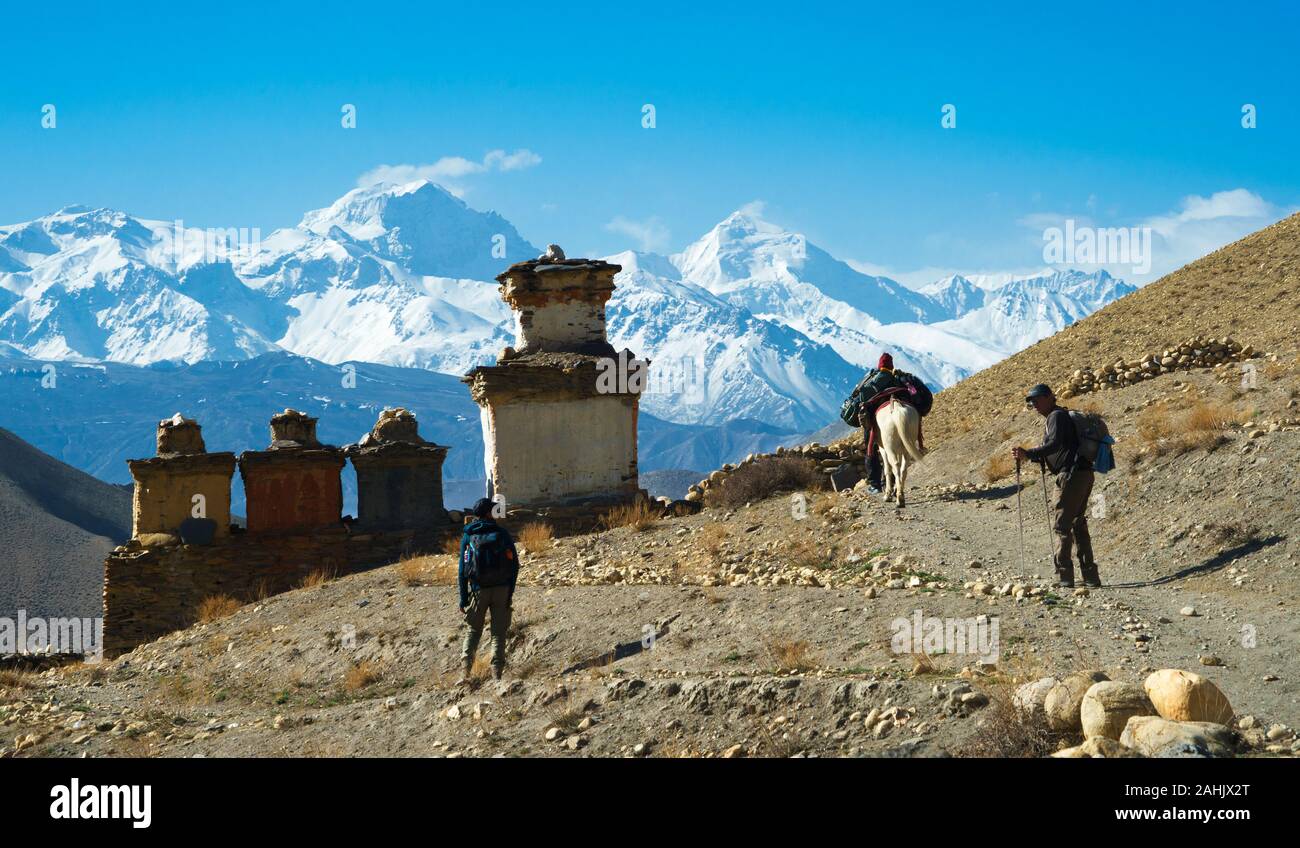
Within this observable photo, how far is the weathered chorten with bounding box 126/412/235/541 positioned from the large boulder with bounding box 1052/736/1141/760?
1721 cm

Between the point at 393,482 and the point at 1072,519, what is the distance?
12.9 metres

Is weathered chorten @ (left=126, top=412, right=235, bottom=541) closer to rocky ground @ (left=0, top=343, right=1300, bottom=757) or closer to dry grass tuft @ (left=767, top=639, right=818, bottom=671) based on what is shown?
rocky ground @ (left=0, top=343, right=1300, bottom=757)

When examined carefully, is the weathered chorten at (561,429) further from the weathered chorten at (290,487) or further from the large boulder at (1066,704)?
the large boulder at (1066,704)

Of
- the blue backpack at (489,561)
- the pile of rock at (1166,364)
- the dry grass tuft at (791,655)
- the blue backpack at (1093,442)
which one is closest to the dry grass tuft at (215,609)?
the blue backpack at (489,561)

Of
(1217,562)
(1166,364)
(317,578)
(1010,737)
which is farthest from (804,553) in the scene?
(1166,364)

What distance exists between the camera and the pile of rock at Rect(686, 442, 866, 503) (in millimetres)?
24500

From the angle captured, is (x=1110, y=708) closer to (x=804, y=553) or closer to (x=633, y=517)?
(x=804, y=553)

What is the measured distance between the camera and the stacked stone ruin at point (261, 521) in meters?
22.8

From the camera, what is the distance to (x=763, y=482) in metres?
23.5

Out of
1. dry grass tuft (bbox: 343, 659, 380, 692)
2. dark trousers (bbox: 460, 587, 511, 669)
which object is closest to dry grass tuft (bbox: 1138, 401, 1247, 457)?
dark trousers (bbox: 460, 587, 511, 669)

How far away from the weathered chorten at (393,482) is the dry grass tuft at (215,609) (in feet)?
9.56
